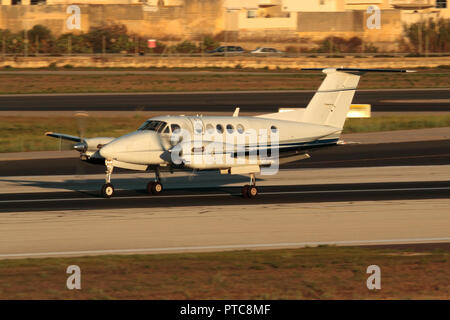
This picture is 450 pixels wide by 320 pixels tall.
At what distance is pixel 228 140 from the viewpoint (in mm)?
25109

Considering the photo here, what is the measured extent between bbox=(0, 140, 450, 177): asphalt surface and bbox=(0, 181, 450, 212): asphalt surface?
14.2 feet

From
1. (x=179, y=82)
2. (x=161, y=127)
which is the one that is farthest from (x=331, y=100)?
(x=179, y=82)

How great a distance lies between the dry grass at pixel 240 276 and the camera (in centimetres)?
1308

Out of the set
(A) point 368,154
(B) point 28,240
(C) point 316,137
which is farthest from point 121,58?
(B) point 28,240

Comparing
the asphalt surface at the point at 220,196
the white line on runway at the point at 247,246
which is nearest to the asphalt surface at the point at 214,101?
the asphalt surface at the point at 220,196

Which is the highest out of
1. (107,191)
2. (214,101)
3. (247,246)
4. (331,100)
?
(331,100)

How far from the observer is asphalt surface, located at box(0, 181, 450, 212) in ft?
77.2

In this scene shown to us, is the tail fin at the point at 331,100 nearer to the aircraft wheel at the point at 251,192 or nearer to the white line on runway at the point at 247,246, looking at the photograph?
the aircraft wheel at the point at 251,192

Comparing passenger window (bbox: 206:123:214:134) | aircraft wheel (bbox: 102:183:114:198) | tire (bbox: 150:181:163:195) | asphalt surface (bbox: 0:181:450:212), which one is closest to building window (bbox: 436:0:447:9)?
asphalt surface (bbox: 0:181:450:212)

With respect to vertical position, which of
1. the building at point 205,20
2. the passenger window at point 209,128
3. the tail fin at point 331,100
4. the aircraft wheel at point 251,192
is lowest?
the aircraft wheel at point 251,192

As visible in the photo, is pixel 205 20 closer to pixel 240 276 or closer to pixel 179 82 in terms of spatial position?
pixel 179 82

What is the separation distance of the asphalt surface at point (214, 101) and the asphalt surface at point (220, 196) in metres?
26.3

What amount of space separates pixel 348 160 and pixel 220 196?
10594 mm

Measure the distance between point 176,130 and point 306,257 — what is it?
9.39m
